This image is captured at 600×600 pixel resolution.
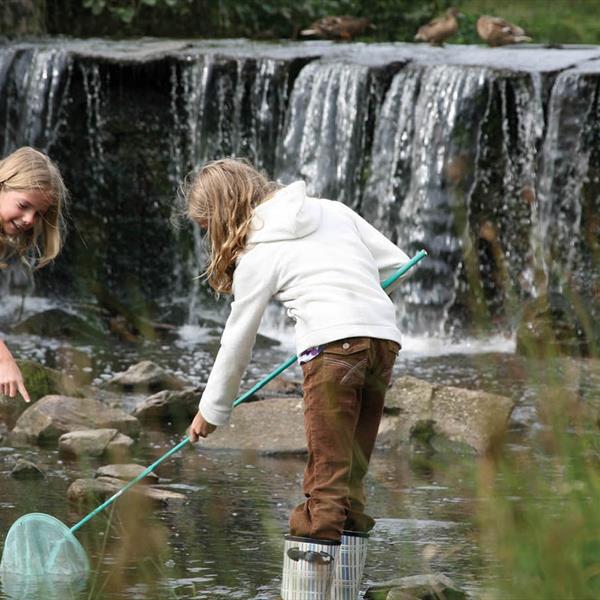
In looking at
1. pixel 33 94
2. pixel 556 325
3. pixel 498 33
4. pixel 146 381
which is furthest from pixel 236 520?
pixel 498 33

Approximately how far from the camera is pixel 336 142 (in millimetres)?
11531

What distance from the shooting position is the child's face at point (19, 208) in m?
4.55

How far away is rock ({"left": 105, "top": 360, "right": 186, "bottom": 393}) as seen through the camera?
26.7 feet

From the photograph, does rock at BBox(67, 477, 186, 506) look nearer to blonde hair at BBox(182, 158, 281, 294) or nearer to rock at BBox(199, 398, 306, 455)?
rock at BBox(199, 398, 306, 455)

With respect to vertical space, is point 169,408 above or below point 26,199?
below

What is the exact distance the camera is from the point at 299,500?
18.9 feet

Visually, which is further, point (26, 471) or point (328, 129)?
point (328, 129)

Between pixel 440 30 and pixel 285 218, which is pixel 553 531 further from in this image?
pixel 440 30

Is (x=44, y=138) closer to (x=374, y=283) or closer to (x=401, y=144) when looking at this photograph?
(x=401, y=144)

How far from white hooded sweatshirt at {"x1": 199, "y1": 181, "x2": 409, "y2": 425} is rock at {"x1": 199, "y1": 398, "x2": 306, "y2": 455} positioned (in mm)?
2603

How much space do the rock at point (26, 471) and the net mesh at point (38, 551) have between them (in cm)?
151

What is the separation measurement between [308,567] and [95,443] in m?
2.67

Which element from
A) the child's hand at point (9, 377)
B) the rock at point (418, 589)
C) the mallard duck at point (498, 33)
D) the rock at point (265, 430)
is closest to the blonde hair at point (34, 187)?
the child's hand at point (9, 377)

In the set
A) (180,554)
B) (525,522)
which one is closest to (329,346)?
(525,522)
